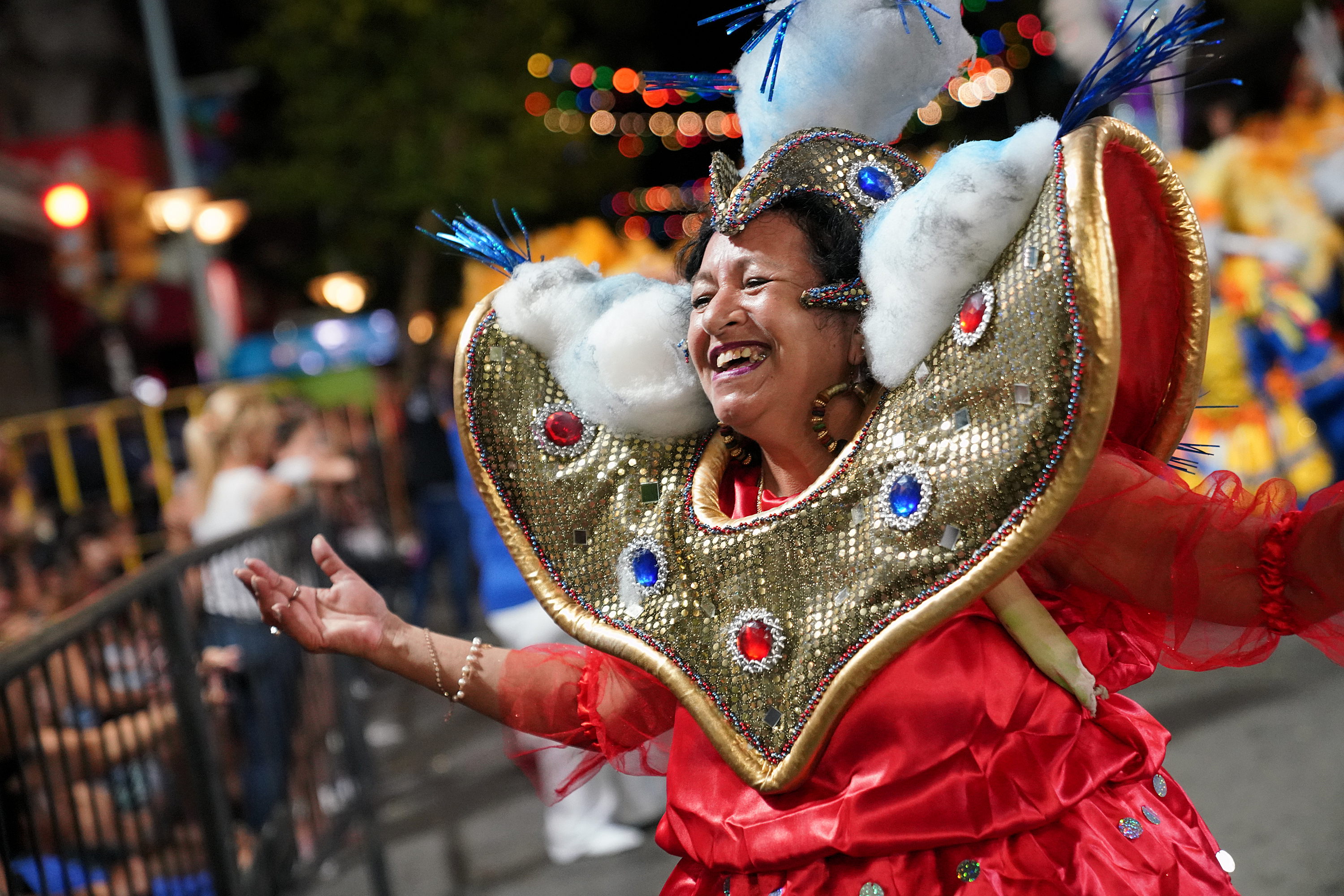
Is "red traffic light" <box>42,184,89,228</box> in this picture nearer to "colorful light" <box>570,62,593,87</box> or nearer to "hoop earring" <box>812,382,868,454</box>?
"colorful light" <box>570,62,593,87</box>

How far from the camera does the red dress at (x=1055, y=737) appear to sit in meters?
1.40

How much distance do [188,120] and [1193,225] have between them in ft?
57.5

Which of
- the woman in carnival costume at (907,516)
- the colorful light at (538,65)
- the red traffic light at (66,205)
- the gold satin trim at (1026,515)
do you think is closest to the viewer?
the gold satin trim at (1026,515)

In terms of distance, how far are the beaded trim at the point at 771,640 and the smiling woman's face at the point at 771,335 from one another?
0.97ft

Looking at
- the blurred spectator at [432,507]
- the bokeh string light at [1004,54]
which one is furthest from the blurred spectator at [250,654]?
the bokeh string light at [1004,54]

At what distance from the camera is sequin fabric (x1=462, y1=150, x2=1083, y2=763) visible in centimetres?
132

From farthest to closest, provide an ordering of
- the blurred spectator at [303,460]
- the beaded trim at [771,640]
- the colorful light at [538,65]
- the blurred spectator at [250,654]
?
the colorful light at [538,65] < the blurred spectator at [303,460] < the blurred spectator at [250,654] < the beaded trim at [771,640]

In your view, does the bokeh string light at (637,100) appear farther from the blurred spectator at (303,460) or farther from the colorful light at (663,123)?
the blurred spectator at (303,460)

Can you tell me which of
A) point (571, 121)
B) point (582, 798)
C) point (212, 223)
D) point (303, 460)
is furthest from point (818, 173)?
point (571, 121)

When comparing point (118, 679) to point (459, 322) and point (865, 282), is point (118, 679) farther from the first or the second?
point (459, 322)

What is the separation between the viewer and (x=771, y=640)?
5.16ft

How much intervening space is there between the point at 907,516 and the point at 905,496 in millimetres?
29

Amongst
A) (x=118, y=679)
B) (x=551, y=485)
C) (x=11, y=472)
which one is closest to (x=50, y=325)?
(x=11, y=472)

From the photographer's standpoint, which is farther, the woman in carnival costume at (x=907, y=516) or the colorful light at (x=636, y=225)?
the colorful light at (x=636, y=225)
